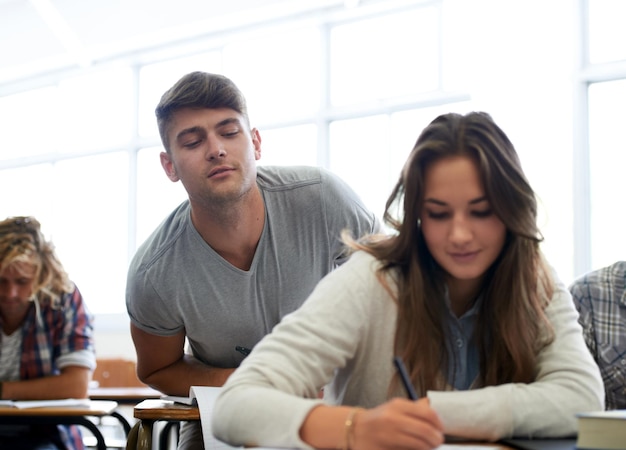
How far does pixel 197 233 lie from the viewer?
6.92 feet

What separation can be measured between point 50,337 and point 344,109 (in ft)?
14.3

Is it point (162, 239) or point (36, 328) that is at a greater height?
point (162, 239)

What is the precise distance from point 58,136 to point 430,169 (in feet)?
25.3

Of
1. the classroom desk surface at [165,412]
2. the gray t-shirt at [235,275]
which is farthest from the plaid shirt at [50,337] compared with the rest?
the classroom desk surface at [165,412]

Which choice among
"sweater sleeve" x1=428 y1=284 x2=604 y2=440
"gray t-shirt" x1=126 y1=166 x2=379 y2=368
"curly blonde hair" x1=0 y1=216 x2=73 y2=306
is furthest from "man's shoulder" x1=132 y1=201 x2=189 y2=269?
"sweater sleeve" x1=428 y1=284 x2=604 y2=440

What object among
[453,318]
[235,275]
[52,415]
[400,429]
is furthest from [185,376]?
[400,429]

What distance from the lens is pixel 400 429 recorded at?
95 centimetres

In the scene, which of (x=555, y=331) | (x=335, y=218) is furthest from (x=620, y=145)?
(x=555, y=331)

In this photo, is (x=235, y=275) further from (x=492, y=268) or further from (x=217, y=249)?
(x=492, y=268)

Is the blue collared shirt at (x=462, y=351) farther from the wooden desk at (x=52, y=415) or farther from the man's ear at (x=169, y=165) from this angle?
the wooden desk at (x=52, y=415)

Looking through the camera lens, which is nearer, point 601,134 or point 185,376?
point 185,376

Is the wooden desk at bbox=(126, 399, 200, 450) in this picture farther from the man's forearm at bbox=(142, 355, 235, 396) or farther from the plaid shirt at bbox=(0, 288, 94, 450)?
the plaid shirt at bbox=(0, 288, 94, 450)

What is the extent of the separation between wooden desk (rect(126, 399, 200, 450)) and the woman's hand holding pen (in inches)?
32.2

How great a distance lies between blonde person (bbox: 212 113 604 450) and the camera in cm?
114
